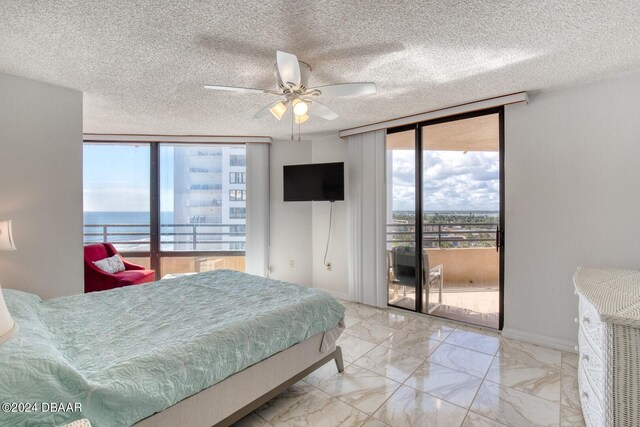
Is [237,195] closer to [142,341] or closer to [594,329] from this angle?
[142,341]

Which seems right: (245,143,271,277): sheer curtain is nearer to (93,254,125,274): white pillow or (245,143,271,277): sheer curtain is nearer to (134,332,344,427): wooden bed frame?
(93,254,125,274): white pillow

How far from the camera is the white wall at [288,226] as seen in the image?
4.48m

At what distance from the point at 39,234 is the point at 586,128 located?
4.80m

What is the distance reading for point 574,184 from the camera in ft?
8.34

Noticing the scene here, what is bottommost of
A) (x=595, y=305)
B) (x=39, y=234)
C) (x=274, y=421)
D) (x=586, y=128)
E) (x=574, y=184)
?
(x=274, y=421)

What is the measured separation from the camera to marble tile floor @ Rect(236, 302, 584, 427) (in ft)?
5.93

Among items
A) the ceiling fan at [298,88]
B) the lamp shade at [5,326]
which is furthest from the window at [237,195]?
the lamp shade at [5,326]

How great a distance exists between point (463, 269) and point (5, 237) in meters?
4.19

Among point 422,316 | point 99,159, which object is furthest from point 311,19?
point 99,159

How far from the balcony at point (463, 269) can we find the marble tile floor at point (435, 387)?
Result: 379 mm

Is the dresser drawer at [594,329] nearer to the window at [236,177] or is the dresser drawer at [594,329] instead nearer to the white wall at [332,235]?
the white wall at [332,235]

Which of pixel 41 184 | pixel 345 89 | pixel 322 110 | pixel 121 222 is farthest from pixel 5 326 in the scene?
pixel 121 222

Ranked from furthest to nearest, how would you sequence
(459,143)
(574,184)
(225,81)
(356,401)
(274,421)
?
(459,143) < (574,184) < (225,81) < (356,401) < (274,421)

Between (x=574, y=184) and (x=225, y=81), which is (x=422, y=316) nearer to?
(x=574, y=184)
